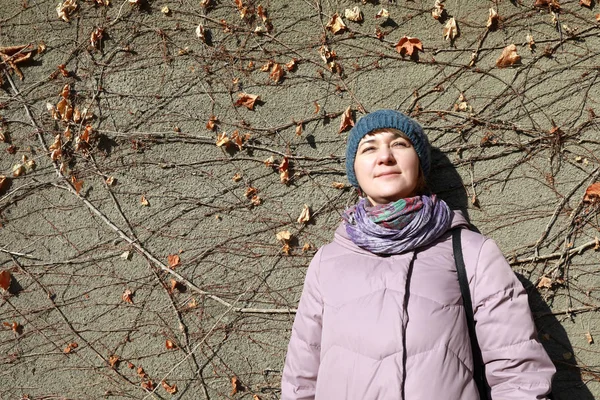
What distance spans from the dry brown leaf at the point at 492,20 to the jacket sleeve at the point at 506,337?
1.32 metres

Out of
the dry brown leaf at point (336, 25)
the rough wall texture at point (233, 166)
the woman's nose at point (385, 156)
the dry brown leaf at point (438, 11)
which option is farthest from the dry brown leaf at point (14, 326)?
the dry brown leaf at point (438, 11)

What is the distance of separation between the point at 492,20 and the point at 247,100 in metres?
1.37

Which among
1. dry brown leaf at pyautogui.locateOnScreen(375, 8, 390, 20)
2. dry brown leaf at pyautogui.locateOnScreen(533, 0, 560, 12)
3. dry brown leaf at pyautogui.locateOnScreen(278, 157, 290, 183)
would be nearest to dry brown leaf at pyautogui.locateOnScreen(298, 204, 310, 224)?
dry brown leaf at pyautogui.locateOnScreen(278, 157, 290, 183)

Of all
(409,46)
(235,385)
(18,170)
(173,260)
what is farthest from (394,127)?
(18,170)

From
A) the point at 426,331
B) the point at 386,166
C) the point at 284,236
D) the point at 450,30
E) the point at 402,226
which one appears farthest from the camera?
the point at 284,236

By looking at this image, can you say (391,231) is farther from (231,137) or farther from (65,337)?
(65,337)

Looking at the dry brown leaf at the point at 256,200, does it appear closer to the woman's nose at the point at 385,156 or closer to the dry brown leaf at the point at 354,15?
the woman's nose at the point at 385,156

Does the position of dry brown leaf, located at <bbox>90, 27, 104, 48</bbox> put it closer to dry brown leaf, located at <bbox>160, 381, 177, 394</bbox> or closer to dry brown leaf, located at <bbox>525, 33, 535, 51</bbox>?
dry brown leaf, located at <bbox>160, 381, 177, 394</bbox>

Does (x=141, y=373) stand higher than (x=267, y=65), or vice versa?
(x=267, y=65)

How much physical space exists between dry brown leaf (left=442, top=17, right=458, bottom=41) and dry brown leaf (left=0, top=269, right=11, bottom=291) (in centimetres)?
284

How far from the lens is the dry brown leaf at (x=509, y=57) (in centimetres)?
260

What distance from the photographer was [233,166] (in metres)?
2.83

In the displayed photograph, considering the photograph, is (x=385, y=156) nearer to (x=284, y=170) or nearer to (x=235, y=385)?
(x=284, y=170)

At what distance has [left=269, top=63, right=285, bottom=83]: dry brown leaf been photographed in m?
2.77
